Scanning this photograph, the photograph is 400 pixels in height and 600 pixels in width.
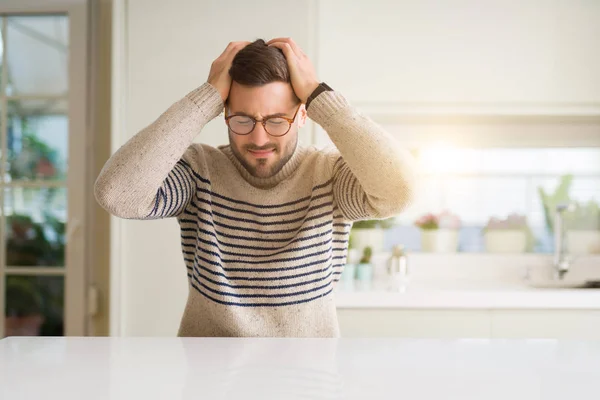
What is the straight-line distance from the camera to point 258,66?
1156 millimetres

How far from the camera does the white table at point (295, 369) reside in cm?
66

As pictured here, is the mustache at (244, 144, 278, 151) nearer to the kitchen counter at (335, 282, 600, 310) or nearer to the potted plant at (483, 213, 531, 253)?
the kitchen counter at (335, 282, 600, 310)

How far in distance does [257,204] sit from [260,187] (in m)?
0.05

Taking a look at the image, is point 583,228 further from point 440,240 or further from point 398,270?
point 398,270

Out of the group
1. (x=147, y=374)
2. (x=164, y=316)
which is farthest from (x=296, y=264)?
(x=164, y=316)

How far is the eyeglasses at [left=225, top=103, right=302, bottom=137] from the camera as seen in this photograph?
3.84ft

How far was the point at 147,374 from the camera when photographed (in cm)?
73

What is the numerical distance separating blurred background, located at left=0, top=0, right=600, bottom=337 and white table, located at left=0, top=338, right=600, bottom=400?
125 centimetres

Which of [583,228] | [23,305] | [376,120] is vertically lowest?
[23,305]

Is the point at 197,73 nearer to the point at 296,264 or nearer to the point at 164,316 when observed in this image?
the point at 164,316

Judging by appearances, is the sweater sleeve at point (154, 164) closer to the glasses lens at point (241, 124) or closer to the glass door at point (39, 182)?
the glasses lens at point (241, 124)

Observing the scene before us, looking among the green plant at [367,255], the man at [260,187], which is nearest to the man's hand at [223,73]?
the man at [260,187]

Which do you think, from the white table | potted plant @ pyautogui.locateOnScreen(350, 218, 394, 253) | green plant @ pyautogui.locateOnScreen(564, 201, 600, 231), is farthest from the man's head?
green plant @ pyautogui.locateOnScreen(564, 201, 600, 231)

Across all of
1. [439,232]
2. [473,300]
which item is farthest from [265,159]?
[439,232]
